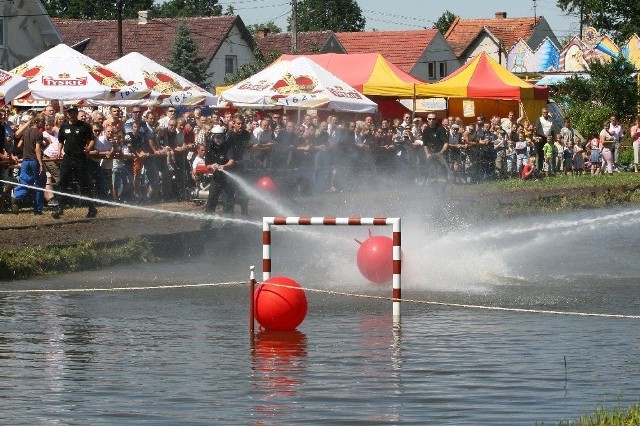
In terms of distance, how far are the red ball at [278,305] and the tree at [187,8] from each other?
496 ft

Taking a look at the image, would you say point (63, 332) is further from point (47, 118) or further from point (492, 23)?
point (492, 23)

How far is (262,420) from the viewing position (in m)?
9.12

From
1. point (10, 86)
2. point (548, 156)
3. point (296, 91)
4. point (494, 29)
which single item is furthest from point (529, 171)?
point (494, 29)

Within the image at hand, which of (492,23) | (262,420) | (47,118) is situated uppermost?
(492,23)

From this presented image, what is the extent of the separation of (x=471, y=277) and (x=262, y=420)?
892cm

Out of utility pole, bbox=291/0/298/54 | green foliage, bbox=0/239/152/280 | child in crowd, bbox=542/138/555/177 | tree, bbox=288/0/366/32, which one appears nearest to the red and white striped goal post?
green foliage, bbox=0/239/152/280

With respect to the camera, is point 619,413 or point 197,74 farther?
point 197,74

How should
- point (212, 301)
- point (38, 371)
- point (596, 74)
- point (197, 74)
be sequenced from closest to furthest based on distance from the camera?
point (38, 371) < point (212, 301) < point (596, 74) < point (197, 74)

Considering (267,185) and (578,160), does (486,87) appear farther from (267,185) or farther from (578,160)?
(267,185)

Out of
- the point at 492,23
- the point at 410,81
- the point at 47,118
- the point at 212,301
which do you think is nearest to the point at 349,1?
the point at 492,23

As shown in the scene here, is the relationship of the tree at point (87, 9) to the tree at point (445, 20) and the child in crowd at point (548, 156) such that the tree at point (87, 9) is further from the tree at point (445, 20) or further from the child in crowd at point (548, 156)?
the child in crowd at point (548, 156)

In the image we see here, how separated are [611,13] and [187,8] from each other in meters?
83.4

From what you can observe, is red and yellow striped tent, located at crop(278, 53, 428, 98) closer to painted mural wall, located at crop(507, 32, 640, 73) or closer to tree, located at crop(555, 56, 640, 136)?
tree, located at crop(555, 56, 640, 136)

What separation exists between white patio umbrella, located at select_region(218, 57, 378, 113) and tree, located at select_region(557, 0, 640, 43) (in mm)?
62605
